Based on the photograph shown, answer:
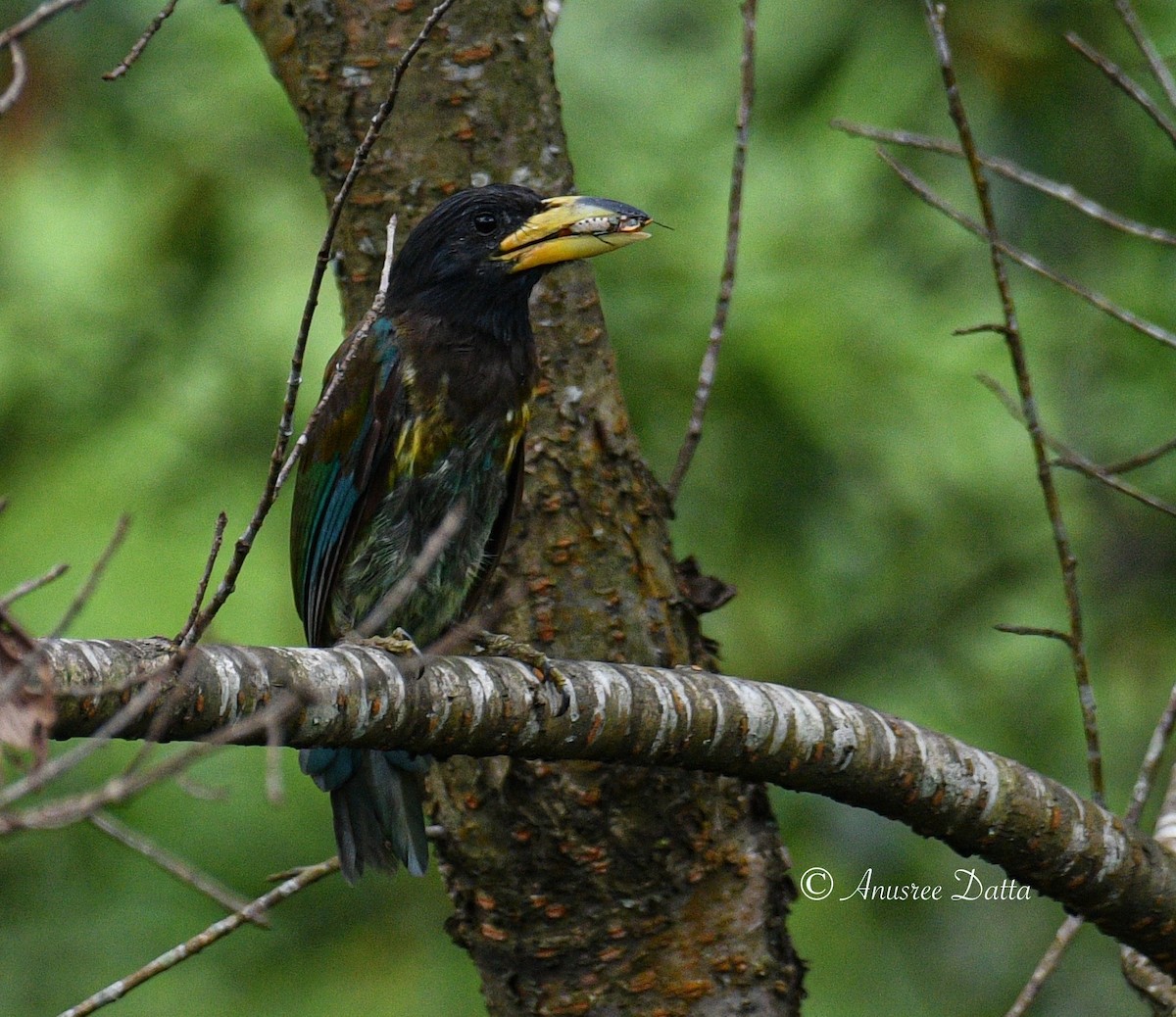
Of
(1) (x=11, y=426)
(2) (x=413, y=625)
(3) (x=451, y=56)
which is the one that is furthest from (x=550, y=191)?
(1) (x=11, y=426)

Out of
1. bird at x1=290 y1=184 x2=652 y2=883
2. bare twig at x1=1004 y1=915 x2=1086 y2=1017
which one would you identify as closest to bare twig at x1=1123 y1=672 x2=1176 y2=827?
bare twig at x1=1004 y1=915 x2=1086 y2=1017

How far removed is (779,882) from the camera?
309cm

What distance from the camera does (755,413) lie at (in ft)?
15.4

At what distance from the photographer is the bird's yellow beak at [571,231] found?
3096 millimetres

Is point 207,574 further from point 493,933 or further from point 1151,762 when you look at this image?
point 1151,762

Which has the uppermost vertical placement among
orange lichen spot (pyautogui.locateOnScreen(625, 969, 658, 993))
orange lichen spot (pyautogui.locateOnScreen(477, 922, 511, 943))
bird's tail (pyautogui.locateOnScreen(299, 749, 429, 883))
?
bird's tail (pyautogui.locateOnScreen(299, 749, 429, 883))

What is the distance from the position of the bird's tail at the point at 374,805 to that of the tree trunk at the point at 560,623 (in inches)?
2.4

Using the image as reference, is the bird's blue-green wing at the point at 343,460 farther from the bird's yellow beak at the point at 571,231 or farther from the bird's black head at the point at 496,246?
the bird's yellow beak at the point at 571,231

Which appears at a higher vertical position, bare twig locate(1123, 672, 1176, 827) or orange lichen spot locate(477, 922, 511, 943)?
bare twig locate(1123, 672, 1176, 827)

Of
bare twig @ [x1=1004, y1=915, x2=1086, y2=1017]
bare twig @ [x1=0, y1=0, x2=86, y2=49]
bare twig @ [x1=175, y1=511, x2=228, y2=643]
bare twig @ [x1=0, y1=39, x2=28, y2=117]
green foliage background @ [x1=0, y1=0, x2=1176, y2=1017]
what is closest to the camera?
bare twig @ [x1=0, y1=0, x2=86, y2=49]

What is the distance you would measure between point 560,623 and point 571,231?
0.75 m

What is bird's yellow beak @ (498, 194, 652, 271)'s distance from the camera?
3.10 meters

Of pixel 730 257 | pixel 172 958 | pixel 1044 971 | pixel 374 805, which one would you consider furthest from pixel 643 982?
pixel 730 257

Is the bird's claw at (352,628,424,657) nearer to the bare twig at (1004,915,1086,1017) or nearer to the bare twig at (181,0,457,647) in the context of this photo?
the bare twig at (181,0,457,647)
